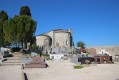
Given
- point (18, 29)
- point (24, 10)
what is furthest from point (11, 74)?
point (24, 10)

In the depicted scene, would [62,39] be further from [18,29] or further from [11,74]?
[11,74]

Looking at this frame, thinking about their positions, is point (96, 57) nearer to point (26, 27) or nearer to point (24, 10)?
point (26, 27)

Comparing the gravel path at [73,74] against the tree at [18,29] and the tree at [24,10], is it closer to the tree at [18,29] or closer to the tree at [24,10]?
the tree at [18,29]

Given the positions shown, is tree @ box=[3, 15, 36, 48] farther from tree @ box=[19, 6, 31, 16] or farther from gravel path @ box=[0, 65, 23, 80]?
gravel path @ box=[0, 65, 23, 80]

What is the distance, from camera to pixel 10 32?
4572 cm

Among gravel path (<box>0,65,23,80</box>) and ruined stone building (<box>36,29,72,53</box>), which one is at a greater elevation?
ruined stone building (<box>36,29,72,53</box>)

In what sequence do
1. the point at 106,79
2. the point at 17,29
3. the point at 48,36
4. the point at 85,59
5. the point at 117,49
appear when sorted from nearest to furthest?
1. the point at 106,79
2. the point at 85,59
3. the point at 17,29
4. the point at 117,49
5. the point at 48,36

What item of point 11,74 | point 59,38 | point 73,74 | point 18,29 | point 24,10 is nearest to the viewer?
point 11,74

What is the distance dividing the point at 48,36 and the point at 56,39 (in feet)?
10.5

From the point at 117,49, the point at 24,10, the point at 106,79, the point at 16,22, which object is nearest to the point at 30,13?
the point at 24,10

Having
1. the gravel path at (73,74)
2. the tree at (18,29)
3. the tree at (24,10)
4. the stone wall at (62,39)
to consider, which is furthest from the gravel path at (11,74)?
the stone wall at (62,39)

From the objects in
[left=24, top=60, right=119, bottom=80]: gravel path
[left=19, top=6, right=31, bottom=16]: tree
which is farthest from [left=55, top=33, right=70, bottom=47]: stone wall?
[left=24, top=60, right=119, bottom=80]: gravel path

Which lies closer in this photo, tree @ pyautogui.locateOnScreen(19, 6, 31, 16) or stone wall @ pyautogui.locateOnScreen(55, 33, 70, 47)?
tree @ pyautogui.locateOnScreen(19, 6, 31, 16)

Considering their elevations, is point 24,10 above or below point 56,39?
above
